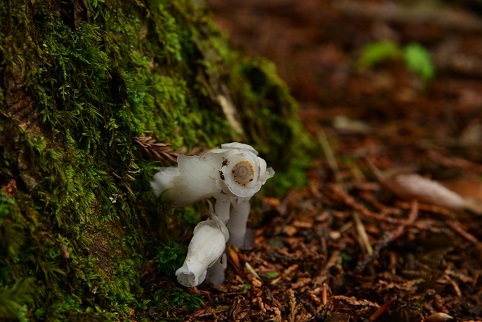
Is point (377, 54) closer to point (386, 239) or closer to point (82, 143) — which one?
point (386, 239)

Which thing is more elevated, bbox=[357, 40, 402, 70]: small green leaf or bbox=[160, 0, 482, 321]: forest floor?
bbox=[357, 40, 402, 70]: small green leaf

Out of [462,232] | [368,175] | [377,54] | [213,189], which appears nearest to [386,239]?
[462,232]

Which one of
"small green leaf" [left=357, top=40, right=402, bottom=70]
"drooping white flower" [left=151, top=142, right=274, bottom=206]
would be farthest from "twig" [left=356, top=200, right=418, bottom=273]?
"small green leaf" [left=357, top=40, right=402, bottom=70]

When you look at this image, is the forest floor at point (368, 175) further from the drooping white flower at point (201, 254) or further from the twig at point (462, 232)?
the drooping white flower at point (201, 254)

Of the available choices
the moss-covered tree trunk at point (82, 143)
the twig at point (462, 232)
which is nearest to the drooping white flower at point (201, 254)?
the moss-covered tree trunk at point (82, 143)

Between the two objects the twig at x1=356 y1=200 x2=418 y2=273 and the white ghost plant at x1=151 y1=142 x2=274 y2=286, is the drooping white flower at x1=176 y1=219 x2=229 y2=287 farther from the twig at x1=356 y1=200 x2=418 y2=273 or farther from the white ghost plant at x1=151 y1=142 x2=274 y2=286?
the twig at x1=356 y1=200 x2=418 y2=273

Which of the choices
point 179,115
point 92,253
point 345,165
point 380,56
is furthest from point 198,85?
point 380,56
